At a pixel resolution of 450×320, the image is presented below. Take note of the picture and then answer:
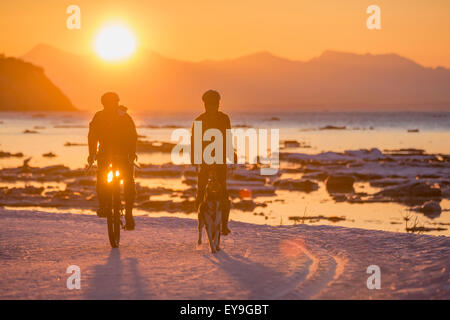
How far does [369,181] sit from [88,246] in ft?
67.9

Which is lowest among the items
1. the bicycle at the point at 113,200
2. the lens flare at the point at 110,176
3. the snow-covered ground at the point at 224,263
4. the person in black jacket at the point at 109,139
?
the snow-covered ground at the point at 224,263

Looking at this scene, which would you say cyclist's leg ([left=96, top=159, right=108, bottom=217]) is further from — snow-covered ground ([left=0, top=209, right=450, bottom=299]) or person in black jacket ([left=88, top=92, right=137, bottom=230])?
snow-covered ground ([left=0, top=209, right=450, bottom=299])

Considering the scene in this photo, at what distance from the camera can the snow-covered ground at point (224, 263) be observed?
7.16 m

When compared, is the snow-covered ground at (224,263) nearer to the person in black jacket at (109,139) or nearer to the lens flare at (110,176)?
the lens flare at (110,176)

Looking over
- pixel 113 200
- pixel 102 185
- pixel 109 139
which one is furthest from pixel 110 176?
pixel 109 139

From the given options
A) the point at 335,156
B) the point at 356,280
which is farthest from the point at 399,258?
the point at 335,156

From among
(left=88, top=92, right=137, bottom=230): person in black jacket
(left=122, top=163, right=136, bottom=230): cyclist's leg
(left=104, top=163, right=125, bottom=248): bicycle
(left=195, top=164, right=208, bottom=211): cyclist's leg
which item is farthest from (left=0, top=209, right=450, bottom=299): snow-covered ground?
(left=88, top=92, right=137, bottom=230): person in black jacket

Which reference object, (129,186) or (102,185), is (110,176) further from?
(129,186)

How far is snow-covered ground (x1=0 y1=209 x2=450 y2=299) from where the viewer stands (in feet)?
23.5

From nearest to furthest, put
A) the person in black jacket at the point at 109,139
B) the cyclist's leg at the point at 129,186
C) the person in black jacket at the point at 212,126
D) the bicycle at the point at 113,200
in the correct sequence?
1. the person in black jacket at the point at 212,126
2. the bicycle at the point at 113,200
3. the person in black jacket at the point at 109,139
4. the cyclist's leg at the point at 129,186

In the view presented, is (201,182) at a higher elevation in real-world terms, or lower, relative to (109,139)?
lower

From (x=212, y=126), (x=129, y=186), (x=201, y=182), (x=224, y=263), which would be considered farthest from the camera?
(x=129, y=186)

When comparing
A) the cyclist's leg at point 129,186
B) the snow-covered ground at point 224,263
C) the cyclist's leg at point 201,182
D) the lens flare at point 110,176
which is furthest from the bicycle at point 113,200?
the cyclist's leg at point 201,182

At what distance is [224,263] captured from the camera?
28.7 feet
